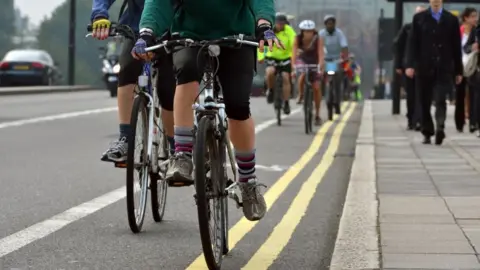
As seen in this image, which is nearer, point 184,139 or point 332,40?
point 184,139

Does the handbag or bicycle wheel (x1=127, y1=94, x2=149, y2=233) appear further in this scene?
the handbag

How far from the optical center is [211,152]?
6.36 metres

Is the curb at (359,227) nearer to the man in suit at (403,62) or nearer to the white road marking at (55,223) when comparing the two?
the white road marking at (55,223)

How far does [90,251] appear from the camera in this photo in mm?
7180

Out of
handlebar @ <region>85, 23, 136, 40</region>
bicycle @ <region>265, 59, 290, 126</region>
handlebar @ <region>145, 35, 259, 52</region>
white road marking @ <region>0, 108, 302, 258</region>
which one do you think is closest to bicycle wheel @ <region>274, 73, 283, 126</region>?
bicycle @ <region>265, 59, 290, 126</region>

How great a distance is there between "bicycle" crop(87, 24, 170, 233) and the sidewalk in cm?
108

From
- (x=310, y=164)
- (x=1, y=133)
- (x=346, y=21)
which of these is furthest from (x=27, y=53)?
(x=310, y=164)

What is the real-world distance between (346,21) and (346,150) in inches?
1805

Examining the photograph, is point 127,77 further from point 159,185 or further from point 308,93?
point 308,93

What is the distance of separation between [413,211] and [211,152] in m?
2.57

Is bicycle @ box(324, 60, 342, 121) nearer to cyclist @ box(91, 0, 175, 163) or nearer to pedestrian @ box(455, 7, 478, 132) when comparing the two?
pedestrian @ box(455, 7, 478, 132)

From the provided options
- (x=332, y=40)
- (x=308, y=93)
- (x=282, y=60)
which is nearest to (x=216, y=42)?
(x=308, y=93)

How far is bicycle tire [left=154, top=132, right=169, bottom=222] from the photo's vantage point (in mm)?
7945

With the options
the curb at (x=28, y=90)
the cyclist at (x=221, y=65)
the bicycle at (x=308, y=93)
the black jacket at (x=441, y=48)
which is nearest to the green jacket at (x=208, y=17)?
the cyclist at (x=221, y=65)
